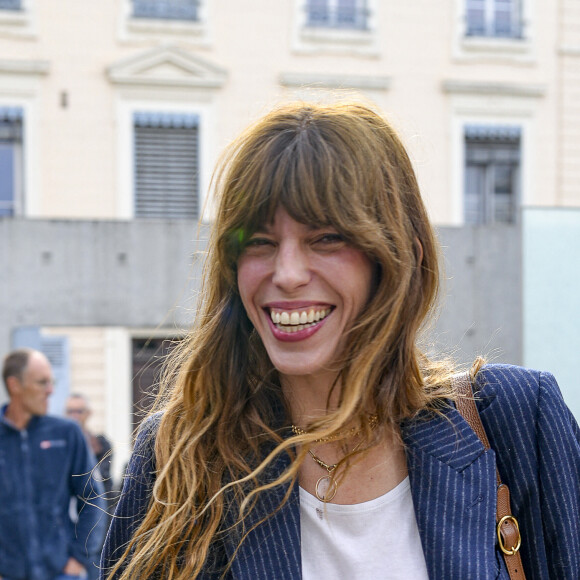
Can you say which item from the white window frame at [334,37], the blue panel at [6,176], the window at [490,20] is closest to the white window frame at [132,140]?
the blue panel at [6,176]

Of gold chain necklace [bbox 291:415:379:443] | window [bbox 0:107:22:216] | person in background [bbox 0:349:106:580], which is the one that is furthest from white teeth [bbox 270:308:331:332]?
window [bbox 0:107:22:216]

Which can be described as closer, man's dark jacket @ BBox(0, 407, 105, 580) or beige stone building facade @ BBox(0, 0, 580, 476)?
man's dark jacket @ BBox(0, 407, 105, 580)

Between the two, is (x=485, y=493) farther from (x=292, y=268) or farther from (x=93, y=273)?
(x=93, y=273)

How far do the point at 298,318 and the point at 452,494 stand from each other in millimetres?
452

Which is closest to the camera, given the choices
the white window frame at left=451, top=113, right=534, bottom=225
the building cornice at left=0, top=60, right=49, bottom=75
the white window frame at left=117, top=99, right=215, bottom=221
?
the building cornice at left=0, top=60, right=49, bottom=75

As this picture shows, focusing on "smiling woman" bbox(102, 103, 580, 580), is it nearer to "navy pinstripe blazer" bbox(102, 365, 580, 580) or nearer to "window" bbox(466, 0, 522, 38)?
"navy pinstripe blazer" bbox(102, 365, 580, 580)

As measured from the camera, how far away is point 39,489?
218 inches

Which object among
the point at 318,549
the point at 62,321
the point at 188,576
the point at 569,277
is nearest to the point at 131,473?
the point at 188,576

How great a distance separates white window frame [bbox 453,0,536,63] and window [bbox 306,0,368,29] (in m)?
1.31

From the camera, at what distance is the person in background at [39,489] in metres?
5.43

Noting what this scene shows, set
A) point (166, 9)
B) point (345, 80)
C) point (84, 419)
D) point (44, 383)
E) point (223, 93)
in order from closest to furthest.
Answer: point (44, 383) < point (84, 419) < point (166, 9) < point (223, 93) < point (345, 80)

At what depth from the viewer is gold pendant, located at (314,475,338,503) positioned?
1.93 m

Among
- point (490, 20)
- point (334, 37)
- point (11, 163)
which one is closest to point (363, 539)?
point (11, 163)

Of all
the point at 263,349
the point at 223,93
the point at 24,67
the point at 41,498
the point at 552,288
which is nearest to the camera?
the point at 263,349
